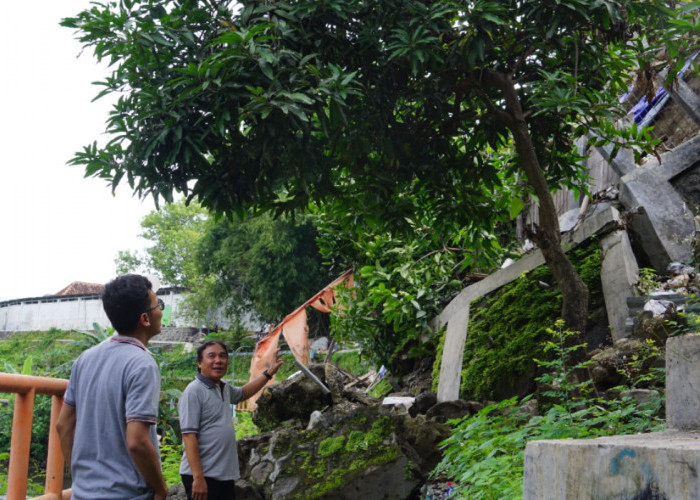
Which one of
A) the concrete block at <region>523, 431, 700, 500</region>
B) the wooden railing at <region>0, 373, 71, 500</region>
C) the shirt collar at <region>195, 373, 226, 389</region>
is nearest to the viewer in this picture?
the concrete block at <region>523, 431, 700, 500</region>

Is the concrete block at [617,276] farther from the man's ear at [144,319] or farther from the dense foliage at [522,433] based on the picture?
the man's ear at [144,319]

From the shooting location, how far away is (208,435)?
3865mm

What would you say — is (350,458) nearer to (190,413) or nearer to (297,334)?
(190,413)

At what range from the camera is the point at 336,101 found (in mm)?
4230

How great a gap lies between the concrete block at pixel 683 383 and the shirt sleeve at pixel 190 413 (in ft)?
8.62

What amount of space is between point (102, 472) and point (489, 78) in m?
4.52

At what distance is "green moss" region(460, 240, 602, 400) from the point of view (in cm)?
646

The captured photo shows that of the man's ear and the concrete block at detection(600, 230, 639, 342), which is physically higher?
the concrete block at detection(600, 230, 639, 342)

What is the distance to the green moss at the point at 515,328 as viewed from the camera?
254 inches

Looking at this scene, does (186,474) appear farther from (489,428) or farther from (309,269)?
(309,269)

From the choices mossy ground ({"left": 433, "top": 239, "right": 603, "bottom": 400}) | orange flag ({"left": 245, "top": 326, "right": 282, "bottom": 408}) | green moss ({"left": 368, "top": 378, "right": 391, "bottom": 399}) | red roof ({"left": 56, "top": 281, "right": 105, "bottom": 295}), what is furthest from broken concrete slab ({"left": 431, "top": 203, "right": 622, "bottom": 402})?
red roof ({"left": 56, "top": 281, "right": 105, "bottom": 295})

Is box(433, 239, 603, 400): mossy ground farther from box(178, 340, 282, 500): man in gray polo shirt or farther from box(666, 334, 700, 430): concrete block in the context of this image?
box(178, 340, 282, 500): man in gray polo shirt

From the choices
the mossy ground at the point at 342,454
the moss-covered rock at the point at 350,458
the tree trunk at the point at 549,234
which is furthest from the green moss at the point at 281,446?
the tree trunk at the point at 549,234

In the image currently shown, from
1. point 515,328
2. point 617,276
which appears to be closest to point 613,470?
point 617,276
